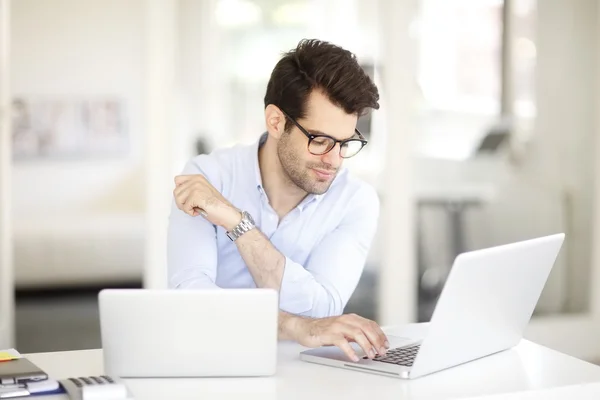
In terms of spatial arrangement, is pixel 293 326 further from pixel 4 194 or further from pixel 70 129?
pixel 70 129

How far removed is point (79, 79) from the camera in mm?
6738

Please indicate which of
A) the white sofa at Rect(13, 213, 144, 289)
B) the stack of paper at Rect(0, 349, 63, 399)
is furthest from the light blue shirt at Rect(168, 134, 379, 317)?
the white sofa at Rect(13, 213, 144, 289)

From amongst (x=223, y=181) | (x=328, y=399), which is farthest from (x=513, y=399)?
(x=223, y=181)

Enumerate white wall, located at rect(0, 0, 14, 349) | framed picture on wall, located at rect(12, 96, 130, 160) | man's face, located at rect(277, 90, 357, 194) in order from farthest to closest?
1. framed picture on wall, located at rect(12, 96, 130, 160)
2. white wall, located at rect(0, 0, 14, 349)
3. man's face, located at rect(277, 90, 357, 194)

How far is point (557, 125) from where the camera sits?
178 inches

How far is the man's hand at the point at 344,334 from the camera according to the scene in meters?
1.74

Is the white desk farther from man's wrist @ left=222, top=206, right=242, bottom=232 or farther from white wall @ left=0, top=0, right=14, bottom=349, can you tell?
white wall @ left=0, top=0, right=14, bottom=349

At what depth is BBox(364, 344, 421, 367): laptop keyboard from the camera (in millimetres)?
1693

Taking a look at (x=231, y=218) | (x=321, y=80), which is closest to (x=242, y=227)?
(x=231, y=218)

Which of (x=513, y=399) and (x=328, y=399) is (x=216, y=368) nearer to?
(x=328, y=399)

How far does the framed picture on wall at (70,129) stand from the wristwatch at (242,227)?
15.9ft

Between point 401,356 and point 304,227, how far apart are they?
2.20 ft

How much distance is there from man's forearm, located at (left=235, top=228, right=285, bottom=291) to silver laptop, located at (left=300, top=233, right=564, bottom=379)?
12.9 inches

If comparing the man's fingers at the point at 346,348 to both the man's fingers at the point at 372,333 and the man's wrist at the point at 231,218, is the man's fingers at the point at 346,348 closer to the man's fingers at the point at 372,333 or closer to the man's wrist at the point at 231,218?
the man's fingers at the point at 372,333
